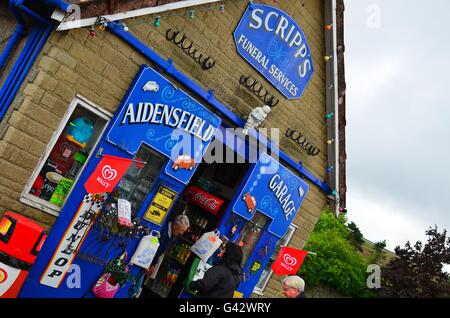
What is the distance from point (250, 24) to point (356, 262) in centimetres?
2111

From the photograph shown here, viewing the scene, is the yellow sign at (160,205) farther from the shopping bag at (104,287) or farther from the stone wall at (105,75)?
the stone wall at (105,75)

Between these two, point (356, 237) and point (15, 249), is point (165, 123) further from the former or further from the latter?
point (356, 237)

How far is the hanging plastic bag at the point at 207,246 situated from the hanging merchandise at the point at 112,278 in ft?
5.62

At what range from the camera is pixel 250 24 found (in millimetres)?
8312

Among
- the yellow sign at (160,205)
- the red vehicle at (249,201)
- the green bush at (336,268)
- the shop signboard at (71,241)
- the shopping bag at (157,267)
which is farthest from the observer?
the green bush at (336,268)

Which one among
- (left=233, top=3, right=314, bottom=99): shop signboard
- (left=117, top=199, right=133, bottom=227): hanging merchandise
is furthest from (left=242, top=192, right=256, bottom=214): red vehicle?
(left=117, top=199, right=133, bottom=227): hanging merchandise

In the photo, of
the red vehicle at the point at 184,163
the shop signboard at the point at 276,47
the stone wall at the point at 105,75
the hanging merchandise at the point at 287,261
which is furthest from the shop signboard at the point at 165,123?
the hanging merchandise at the point at 287,261

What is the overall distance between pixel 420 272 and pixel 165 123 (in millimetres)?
19805

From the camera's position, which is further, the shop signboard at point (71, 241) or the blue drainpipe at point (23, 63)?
the shop signboard at point (71, 241)

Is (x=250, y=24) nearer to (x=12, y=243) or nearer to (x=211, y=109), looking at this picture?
(x=211, y=109)

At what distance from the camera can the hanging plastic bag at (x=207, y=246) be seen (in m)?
8.48

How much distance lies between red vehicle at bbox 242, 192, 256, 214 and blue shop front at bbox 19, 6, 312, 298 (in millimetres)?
24

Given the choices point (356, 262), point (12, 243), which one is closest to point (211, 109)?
point (12, 243)

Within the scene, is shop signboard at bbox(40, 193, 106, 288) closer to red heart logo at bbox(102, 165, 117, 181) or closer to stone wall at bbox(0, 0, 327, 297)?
stone wall at bbox(0, 0, 327, 297)
